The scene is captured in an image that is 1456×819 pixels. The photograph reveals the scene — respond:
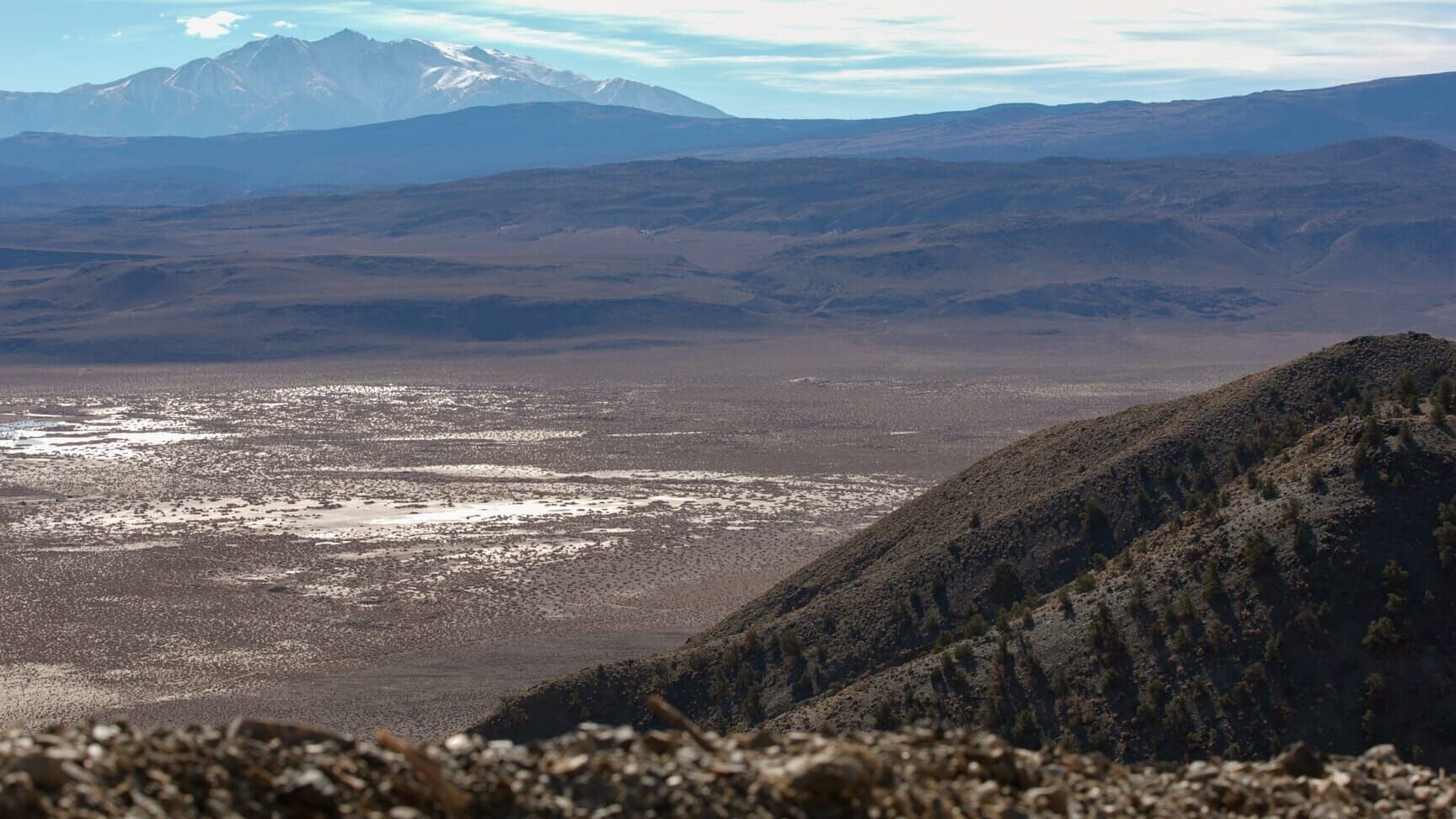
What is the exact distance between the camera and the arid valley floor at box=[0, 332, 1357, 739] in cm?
2888

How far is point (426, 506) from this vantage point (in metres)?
44.4

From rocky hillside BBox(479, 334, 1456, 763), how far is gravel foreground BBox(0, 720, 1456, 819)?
8884 millimetres

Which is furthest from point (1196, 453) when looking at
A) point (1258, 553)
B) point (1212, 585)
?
point (1212, 585)

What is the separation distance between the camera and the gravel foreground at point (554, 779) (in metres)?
7.38

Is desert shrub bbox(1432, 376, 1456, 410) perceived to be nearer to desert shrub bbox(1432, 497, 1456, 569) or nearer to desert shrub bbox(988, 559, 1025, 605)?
desert shrub bbox(1432, 497, 1456, 569)

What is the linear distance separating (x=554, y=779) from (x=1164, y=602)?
13.0 meters

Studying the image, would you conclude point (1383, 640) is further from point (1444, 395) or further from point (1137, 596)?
point (1444, 395)

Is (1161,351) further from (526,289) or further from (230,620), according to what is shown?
(230,620)

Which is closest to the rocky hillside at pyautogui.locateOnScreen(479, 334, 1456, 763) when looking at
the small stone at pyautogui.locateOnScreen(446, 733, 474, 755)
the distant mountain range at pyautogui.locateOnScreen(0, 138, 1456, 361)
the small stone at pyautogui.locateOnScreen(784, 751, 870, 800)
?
the small stone at pyautogui.locateOnScreen(784, 751, 870, 800)

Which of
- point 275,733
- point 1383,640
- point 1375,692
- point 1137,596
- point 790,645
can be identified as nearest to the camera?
point 275,733

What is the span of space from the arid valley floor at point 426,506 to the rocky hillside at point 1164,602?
5462 mm

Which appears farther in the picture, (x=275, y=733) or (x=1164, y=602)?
(x=1164, y=602)

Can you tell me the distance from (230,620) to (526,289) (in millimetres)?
71734

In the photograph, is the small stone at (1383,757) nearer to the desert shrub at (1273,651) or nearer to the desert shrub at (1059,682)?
the desert shrub at (1273,651)
